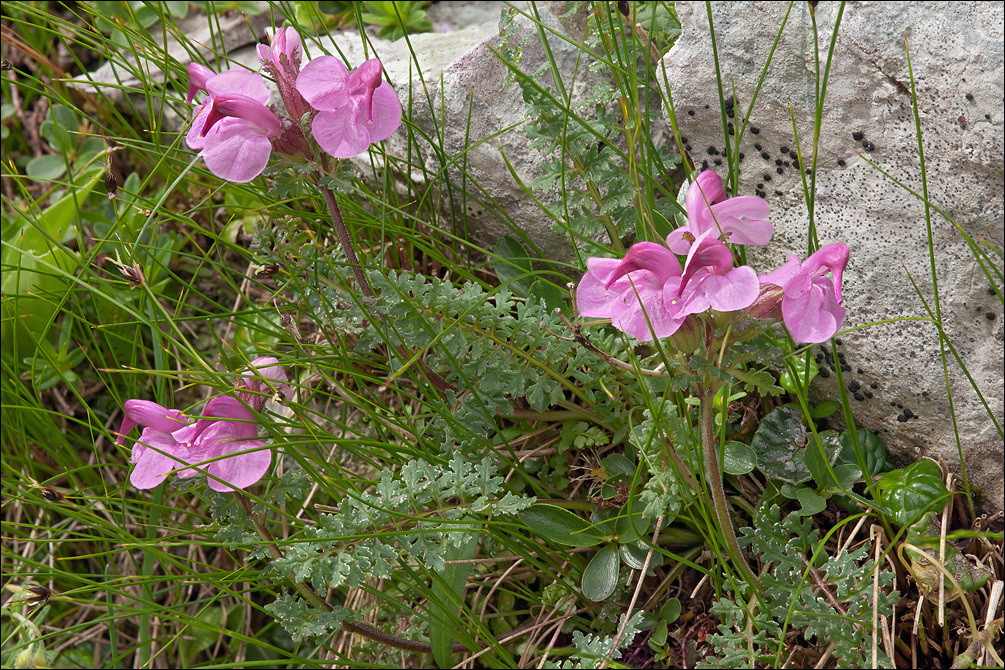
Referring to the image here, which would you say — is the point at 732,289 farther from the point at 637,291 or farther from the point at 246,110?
the point at 246,110

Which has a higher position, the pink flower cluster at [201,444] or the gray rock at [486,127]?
the gray rock at [486,127]

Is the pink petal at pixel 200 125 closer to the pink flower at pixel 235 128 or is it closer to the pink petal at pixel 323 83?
the pink flower at pixel 235 128

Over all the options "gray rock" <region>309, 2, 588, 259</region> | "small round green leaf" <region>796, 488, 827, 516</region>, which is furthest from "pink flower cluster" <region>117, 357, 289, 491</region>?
"small round green leaf" <region>796, 488, 827, 516</region>

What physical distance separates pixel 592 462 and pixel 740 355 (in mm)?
624

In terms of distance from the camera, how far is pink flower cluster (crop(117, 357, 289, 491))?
1396mm

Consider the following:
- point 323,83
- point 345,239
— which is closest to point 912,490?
point 345,239

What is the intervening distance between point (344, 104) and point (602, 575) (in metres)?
1.01

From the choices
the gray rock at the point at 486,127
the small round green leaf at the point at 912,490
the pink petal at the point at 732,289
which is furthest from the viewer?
the gray rock at the point at 486,127

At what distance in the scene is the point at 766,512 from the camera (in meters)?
1.42

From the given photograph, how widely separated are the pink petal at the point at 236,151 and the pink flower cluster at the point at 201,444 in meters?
0.37

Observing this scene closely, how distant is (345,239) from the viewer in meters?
1.47

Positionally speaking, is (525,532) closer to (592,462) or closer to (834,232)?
(592,462)

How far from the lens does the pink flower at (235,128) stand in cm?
125

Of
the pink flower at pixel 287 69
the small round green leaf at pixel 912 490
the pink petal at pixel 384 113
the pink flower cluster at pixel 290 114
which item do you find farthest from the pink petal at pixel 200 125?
the small round green leaf at pixel 912 490
